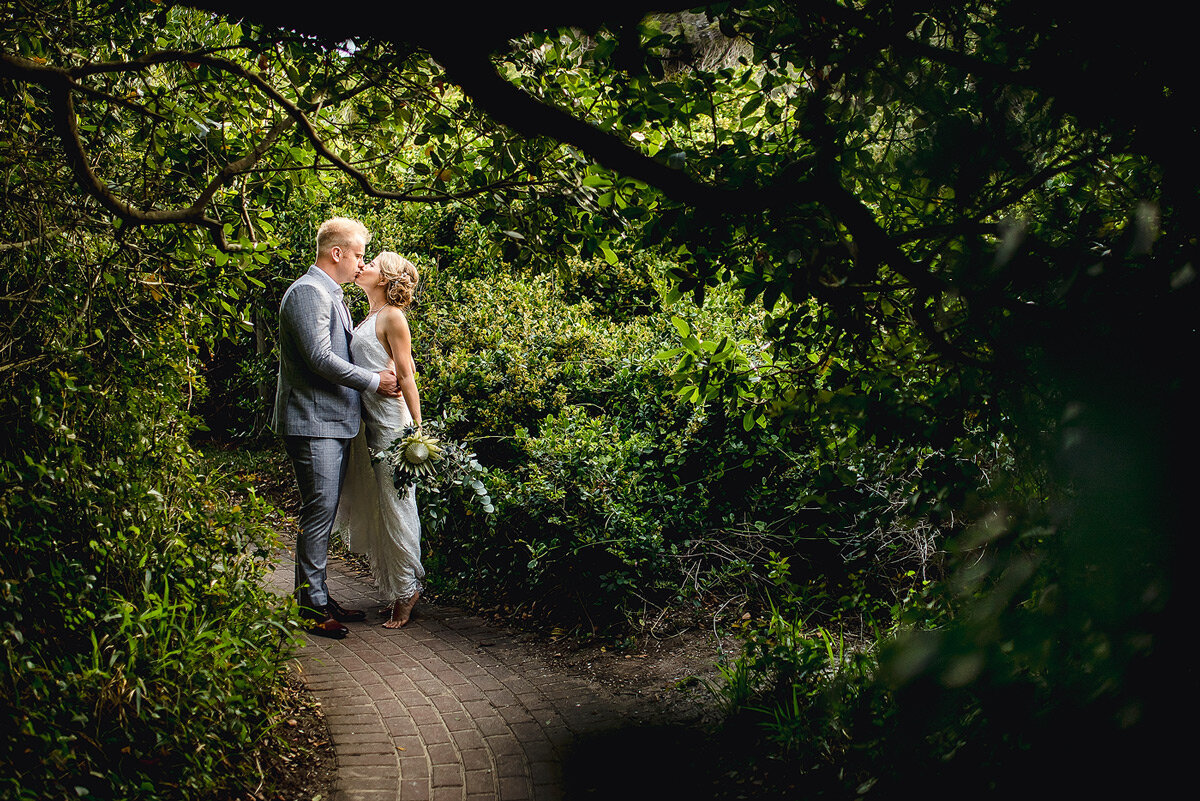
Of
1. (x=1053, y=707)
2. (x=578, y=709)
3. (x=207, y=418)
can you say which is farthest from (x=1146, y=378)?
(x=207, y=418)

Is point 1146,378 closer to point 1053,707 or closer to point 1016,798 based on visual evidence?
point 1053,707

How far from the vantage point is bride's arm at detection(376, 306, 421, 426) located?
589cm

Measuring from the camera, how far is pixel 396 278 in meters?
5.91

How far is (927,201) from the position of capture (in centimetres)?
287

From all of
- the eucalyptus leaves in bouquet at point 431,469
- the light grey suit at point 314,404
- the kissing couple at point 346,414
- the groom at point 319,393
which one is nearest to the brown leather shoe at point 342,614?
the kissing couple at point 346,414

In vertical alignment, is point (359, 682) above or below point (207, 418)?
below

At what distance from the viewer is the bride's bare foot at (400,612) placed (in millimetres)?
5922

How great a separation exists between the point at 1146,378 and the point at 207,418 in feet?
47.2

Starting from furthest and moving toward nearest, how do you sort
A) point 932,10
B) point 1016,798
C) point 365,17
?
1. point 932,10
2. point 1016,798
3. point 365,17

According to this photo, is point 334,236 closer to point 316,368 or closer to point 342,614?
point 316,368

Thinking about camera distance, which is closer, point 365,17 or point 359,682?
point 365,17

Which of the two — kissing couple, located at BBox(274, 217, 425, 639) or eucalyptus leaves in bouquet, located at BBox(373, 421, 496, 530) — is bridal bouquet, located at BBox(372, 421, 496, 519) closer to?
eucalyptus leaves in bouquet, located at BBox(373, 421, 496, 530)

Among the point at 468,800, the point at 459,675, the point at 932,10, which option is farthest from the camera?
the point at 459,675

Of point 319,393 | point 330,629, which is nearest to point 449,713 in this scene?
point 330,629
